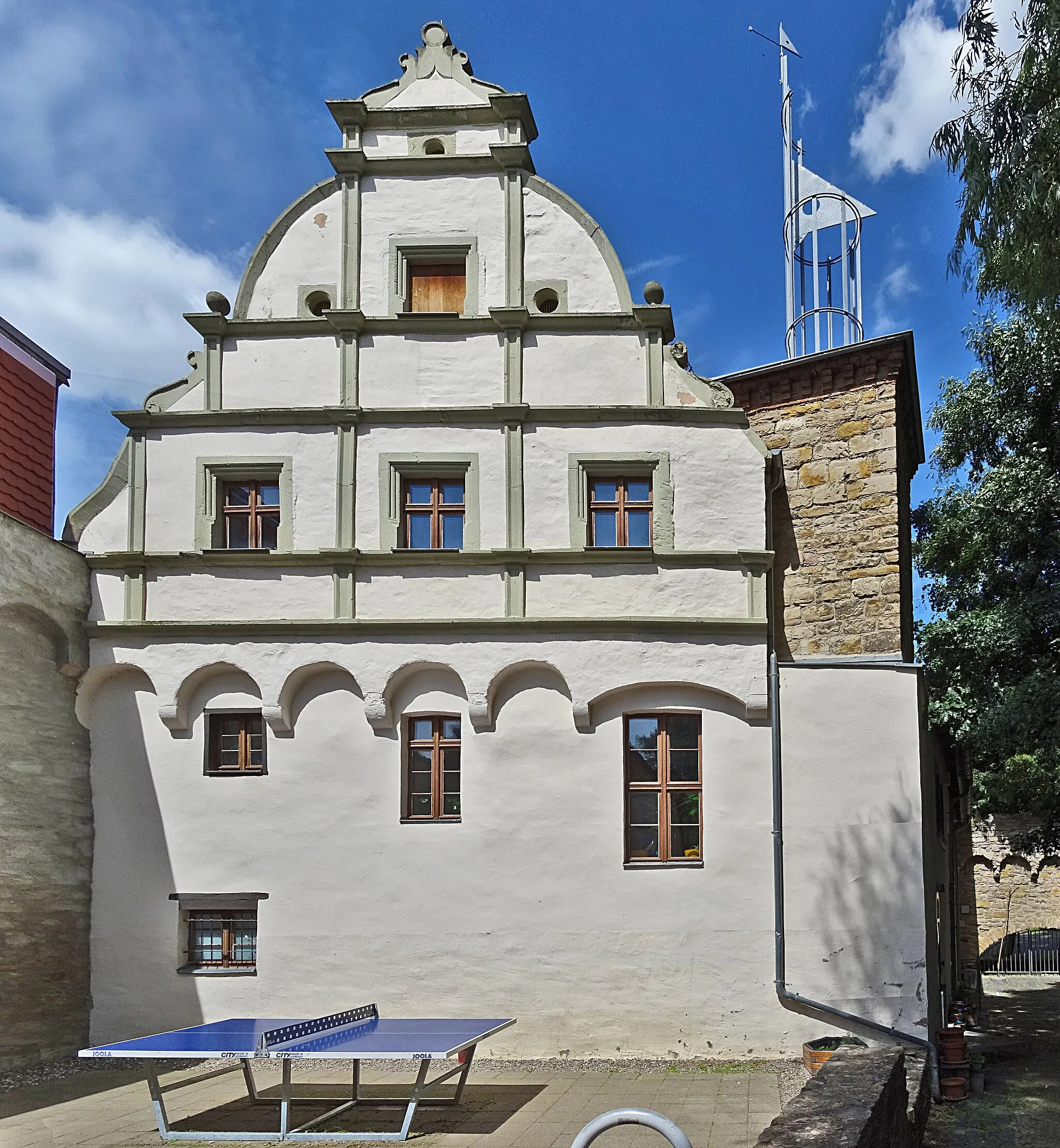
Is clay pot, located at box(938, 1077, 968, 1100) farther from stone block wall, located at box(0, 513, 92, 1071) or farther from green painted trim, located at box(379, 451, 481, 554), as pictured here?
stone block wall, located at box(0, 513, 92, 1071)

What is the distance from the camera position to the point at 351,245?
1449 cm

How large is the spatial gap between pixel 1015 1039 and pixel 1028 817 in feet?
43.2

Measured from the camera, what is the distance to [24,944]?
1243 centimetres

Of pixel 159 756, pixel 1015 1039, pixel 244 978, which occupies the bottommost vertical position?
pixel 1015 1039

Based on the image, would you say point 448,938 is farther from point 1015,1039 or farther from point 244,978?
point 1015,1039

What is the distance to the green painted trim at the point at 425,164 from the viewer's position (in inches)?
574

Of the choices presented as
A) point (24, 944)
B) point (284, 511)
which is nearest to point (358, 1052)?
point (24, 944)

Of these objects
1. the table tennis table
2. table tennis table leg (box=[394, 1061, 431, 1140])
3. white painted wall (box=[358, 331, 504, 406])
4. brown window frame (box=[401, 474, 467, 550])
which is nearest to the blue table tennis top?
the table tennis table

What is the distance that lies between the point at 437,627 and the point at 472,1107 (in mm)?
4710

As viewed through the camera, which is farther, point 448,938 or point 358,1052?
point 448,938

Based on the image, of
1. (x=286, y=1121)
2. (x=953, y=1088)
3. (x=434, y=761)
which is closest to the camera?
(x=286, y=1121)

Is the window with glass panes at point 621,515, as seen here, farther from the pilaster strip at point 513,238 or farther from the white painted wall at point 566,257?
the pilaster strip at point 513,238

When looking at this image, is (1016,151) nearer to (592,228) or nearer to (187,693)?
(592,228)

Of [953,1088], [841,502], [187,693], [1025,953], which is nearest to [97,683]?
[187,693]
